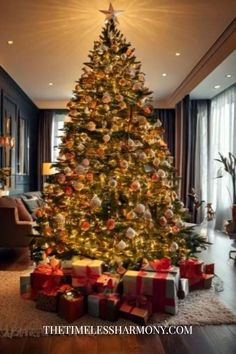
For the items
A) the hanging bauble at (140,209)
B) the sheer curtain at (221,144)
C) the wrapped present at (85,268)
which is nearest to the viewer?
the wrapped present at (85,268)

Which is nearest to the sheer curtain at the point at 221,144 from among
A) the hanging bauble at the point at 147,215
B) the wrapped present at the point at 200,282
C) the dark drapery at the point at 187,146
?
the dark drapery at the point at 187,146

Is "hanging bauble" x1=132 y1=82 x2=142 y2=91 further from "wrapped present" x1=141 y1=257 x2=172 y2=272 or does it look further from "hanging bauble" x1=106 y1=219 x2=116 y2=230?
"wrapped present" x1=141 y1=257 x2=172 y2=272

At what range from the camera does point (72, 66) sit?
5.52 meters

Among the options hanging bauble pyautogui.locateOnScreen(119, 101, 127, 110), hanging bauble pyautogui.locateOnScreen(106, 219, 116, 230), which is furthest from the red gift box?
hanging bauble pyautogui.locateOnScreen(119, 101, 127, 110)

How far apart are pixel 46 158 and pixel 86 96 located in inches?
228

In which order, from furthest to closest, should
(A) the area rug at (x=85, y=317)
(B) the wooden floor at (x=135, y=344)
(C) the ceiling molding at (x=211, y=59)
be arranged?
(C) the ceiling molding at (x=211, y=59)
(A) the area rug at (x=85, y=317)
(B) the wooden floor at (x=135, y=344)

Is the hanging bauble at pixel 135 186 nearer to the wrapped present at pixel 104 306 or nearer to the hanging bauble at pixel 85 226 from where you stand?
the hanging bauble at pixel 85 226

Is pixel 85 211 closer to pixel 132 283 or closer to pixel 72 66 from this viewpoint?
pixel 132 283

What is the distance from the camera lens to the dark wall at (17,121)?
5.73 metres

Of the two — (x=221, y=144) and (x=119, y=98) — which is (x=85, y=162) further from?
(x=221, y=144)

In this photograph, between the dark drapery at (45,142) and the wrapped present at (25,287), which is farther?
the dark drapery at (45,142)

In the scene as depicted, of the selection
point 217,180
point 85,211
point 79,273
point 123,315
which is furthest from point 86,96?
point 217,180

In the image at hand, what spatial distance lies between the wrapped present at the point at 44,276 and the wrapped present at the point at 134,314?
61cm

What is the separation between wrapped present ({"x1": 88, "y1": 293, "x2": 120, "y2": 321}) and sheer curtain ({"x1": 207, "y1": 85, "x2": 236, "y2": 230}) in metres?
4.41
